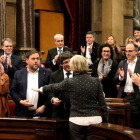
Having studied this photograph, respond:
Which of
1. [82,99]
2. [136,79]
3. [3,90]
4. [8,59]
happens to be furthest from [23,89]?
[136,79]

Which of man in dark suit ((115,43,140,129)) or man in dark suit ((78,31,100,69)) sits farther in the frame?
man in dark suit ((78,31,100,69))

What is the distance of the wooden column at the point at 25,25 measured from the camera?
6.47 m

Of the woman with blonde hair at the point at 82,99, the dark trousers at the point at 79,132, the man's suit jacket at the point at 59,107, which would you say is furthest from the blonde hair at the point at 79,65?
the man's suit jacket at the point at 59,107

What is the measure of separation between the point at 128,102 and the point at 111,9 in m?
5.14

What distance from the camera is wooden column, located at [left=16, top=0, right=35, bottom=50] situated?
647 centimetres

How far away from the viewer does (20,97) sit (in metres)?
3.75

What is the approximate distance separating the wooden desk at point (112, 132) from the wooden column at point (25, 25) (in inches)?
154

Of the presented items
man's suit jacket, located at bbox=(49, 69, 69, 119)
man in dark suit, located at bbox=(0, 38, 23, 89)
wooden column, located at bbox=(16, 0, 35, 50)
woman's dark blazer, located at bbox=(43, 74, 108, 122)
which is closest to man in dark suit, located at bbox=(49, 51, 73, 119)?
man's suit jacket, located at bbox=(49, 69, 69, 119)

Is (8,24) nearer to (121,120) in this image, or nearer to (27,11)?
(27,11)

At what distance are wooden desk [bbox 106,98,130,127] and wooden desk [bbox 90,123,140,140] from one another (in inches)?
34.9

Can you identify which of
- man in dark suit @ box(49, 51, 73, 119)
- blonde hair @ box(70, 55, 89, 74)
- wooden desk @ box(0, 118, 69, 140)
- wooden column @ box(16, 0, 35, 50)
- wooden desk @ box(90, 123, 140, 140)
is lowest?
wooden desk @ box(0, 118, 69, 140)

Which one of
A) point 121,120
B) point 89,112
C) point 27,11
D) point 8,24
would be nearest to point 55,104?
point 89,112

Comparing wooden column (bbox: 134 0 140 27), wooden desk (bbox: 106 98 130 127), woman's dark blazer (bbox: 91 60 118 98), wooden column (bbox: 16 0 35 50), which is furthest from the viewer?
wooden column (bbox: 134 0 140 27)

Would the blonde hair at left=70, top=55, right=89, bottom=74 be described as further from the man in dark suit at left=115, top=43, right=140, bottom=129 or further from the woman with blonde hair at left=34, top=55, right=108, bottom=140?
the man in dark suit at left=115, top=43, right=140, bottom=129
